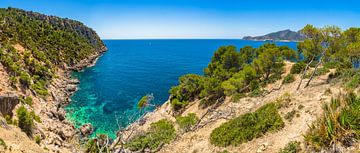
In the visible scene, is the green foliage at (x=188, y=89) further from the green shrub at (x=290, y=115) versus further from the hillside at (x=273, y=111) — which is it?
the green shrub at (x=290, y=115)

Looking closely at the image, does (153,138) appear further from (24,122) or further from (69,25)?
(69,25)

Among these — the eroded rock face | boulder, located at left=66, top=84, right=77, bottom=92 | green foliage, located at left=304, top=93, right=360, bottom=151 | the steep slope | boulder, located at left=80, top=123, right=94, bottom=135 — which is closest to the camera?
green foliage, located at left=304, top=93, right=360, bottom=151

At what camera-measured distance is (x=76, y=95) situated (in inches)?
2392

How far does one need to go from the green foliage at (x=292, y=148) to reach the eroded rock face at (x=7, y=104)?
1332 inches

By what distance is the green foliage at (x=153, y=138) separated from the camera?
2354 cm

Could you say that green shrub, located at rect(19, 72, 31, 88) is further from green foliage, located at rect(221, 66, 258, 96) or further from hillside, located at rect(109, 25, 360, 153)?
green foliage, located at rect(221, 66, 258, 96)

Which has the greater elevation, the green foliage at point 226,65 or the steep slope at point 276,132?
the green foliage at point 226,65

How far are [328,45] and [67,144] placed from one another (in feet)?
124

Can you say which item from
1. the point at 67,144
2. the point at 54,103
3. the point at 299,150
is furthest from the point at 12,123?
the point at 299,150

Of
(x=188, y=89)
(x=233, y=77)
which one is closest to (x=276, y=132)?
(x=233, y=77)

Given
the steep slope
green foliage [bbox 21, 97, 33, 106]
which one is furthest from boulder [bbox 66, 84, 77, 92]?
the steep slope

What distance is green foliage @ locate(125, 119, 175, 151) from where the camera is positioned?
23541mm

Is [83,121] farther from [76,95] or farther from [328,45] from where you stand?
[328,45]

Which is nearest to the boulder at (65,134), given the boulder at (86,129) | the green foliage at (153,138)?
the boulder at (86,129)
